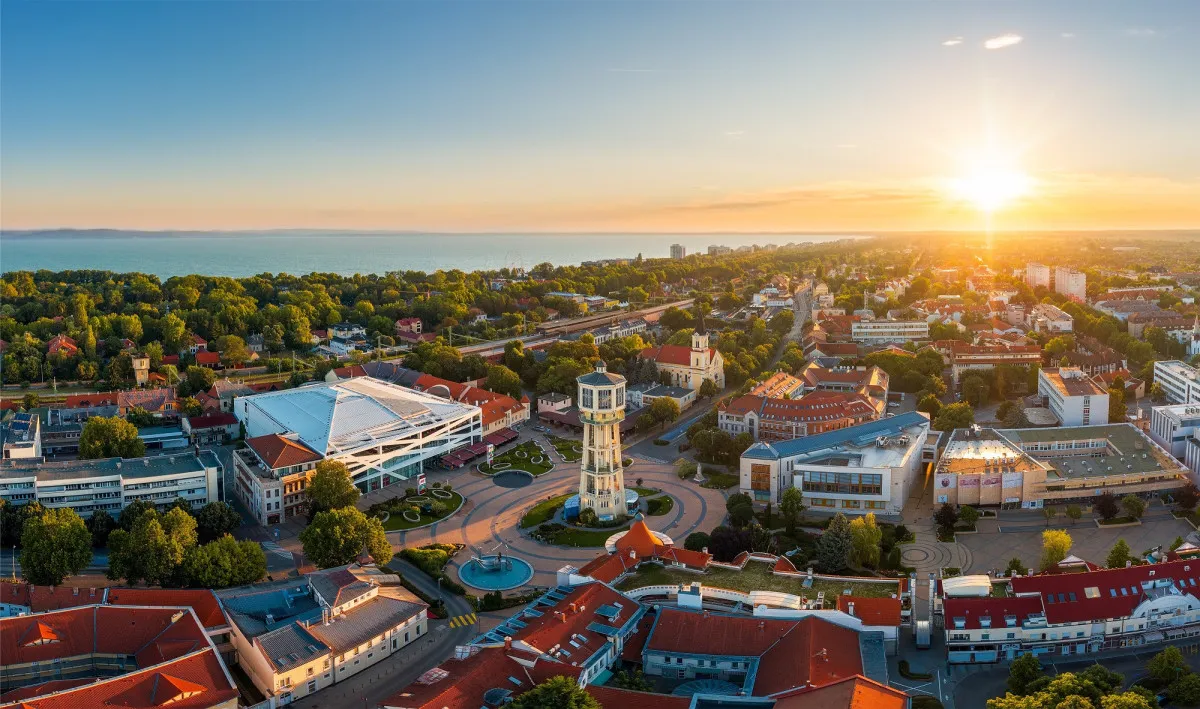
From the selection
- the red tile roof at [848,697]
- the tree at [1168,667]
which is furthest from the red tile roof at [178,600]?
the tree at [1168,667]

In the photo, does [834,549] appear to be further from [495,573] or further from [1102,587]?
[495,573]

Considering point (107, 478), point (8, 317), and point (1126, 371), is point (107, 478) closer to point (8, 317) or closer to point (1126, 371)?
point (8, 317)

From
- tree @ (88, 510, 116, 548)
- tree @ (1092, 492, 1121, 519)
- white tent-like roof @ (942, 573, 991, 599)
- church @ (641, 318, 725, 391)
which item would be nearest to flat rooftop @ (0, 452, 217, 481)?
tree @ (88, 510, 116, 548)

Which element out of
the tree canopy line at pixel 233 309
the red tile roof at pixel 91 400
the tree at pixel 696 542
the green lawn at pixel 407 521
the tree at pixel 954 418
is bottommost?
the green lawn at pixel 407 521

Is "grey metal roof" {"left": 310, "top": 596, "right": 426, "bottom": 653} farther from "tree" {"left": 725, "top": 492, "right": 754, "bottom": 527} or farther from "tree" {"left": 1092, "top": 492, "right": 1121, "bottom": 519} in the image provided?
"tree" {"left": 1092, "top": 492, "right": 1121, "bottom": 519}

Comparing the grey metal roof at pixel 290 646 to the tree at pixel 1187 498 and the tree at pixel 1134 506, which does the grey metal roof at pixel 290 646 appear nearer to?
the tree at pixel 1134 506

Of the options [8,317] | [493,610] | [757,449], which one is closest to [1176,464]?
[757,449]

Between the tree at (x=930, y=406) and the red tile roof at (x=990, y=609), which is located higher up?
the tree at (x=930, y=406)
